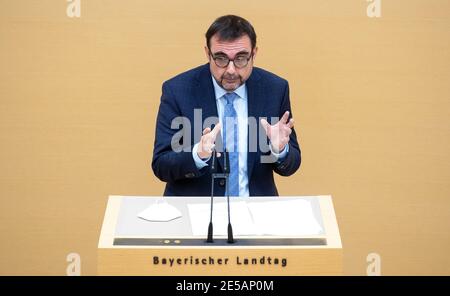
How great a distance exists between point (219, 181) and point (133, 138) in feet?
3.76

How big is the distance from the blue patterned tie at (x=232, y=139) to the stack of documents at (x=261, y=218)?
1.36ft

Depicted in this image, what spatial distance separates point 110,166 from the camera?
5.15m

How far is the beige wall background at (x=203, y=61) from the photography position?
197 inches

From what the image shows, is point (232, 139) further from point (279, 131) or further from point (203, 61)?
point (203, 61)

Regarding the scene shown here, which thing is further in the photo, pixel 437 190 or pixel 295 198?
pixel 437 190

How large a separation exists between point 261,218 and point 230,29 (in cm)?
87

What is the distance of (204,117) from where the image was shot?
414cm

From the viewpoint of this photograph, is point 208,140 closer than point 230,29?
Yes

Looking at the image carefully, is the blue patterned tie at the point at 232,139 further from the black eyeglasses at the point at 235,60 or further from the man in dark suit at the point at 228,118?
the black eyeglasses at the point at 235,60

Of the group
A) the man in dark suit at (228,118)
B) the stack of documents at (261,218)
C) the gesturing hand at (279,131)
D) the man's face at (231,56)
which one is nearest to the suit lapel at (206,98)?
the man in dark suit at (228,118)

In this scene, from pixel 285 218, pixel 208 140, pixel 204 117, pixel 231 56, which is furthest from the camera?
pixel 204 117

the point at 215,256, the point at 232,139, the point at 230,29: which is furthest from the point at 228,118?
the point at 215,256
